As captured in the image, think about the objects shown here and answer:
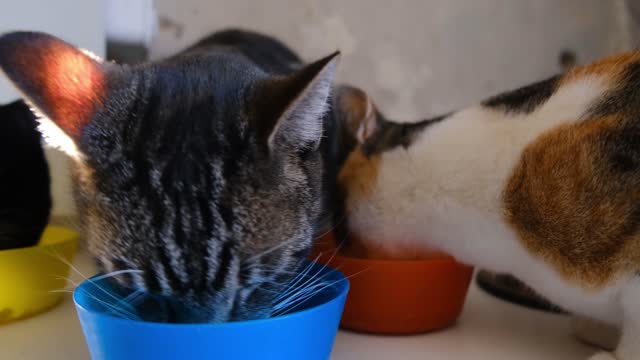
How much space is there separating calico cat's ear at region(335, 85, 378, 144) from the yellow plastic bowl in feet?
1.64

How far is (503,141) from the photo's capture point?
905 millimetres

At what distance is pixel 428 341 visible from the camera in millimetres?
967

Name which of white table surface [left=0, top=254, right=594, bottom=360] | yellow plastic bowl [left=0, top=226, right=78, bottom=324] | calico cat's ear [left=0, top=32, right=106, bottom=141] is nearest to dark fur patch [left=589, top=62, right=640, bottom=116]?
white table surface [left=0, top=254, right=594, bottom=360]

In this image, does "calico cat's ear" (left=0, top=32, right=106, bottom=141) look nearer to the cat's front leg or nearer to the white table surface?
the white table surface

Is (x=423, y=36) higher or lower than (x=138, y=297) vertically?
higher

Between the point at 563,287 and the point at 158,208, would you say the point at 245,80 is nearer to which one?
the point at 158,208

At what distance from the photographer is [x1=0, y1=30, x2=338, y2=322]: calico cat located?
0.65m

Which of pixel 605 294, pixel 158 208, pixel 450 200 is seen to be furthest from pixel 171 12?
pixel 605 294

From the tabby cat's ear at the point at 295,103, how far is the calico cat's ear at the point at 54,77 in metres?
0.18

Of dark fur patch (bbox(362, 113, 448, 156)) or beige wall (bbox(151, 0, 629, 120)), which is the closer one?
dark fur patch (bbox(362, 113, 448, 156))

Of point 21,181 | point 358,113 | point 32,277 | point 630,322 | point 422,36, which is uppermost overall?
point 422,36

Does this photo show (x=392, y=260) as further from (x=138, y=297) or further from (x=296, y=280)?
(x=138, y=297)

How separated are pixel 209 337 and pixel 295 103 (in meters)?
0.24

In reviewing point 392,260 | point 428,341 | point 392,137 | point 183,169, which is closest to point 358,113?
point 392,137
